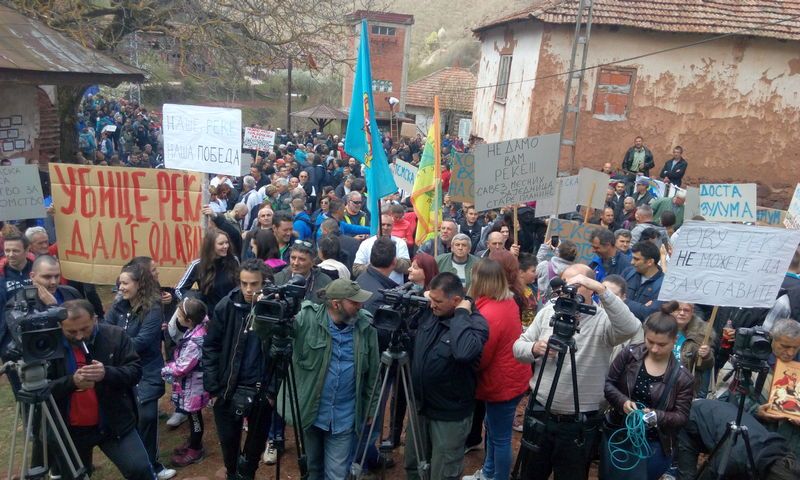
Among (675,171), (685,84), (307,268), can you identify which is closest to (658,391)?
(307,268)

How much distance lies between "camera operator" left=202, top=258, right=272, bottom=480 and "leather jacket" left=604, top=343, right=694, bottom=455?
2.23 meters

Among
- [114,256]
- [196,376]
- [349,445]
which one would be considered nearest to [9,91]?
[114,256]

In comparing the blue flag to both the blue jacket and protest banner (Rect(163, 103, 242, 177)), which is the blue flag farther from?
the blue jacket

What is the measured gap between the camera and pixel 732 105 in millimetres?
16891

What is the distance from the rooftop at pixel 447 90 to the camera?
39.1 metres

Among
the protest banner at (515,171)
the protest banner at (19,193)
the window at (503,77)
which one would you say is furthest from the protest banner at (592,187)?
the window at (503,77)

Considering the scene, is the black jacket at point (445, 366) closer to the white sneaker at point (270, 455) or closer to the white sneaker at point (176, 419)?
the white sneaker at point (270, 455)

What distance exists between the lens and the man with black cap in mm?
4062

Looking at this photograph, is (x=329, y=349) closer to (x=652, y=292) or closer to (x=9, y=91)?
(x=652, y=292)

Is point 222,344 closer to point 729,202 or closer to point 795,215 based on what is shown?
point 729,202

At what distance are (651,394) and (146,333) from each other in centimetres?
347

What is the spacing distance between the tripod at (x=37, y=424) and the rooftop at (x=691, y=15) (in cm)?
1518

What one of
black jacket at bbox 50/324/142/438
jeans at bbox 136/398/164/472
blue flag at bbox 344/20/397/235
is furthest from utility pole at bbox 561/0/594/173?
black jacket at bbox 50/324/142/438

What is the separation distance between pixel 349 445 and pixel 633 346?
1.95m
